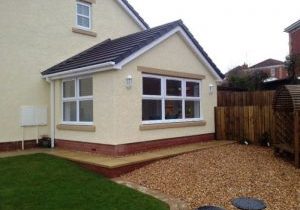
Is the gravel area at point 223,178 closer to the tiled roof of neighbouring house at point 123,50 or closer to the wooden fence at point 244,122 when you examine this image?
the wooden fence at point 244,122

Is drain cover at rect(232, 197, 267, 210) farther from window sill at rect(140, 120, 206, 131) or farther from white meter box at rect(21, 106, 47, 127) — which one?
white meter box at rect(21, 106, 47, 127)

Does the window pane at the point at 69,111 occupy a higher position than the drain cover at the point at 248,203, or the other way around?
the window pane at the point at 69,111

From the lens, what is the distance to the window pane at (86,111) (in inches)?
487

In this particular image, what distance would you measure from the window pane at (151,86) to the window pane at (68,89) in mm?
3006

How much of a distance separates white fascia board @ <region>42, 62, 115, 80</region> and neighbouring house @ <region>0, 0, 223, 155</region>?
0.05 meters

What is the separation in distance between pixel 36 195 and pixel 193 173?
4184 mm

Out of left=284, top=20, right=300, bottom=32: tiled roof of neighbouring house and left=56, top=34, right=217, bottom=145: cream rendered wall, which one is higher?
left=284, top=20, right=300, bottom=32: tiled roof of neighbouring house

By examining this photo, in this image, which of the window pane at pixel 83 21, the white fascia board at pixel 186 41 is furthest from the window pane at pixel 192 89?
the window pane at pixel 83 21

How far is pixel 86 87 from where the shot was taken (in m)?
12.6

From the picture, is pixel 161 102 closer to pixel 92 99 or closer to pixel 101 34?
pixel 92 99

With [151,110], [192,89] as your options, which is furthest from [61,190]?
[192,89]

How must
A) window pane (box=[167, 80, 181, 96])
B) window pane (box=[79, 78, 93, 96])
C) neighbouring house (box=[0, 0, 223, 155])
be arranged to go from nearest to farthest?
1. neighbouring house (box=[0, 0, 223, 155])
2. window pane (box=[79, 78, 93, 96])
3. window pane (box=[167, 80, 181, 96])

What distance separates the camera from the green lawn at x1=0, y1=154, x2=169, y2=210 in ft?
22.5

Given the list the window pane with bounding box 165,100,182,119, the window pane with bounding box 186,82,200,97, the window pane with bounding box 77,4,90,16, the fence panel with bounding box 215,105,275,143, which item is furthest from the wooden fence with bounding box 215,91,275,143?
the window pane with bounding box 77,4,90,16
